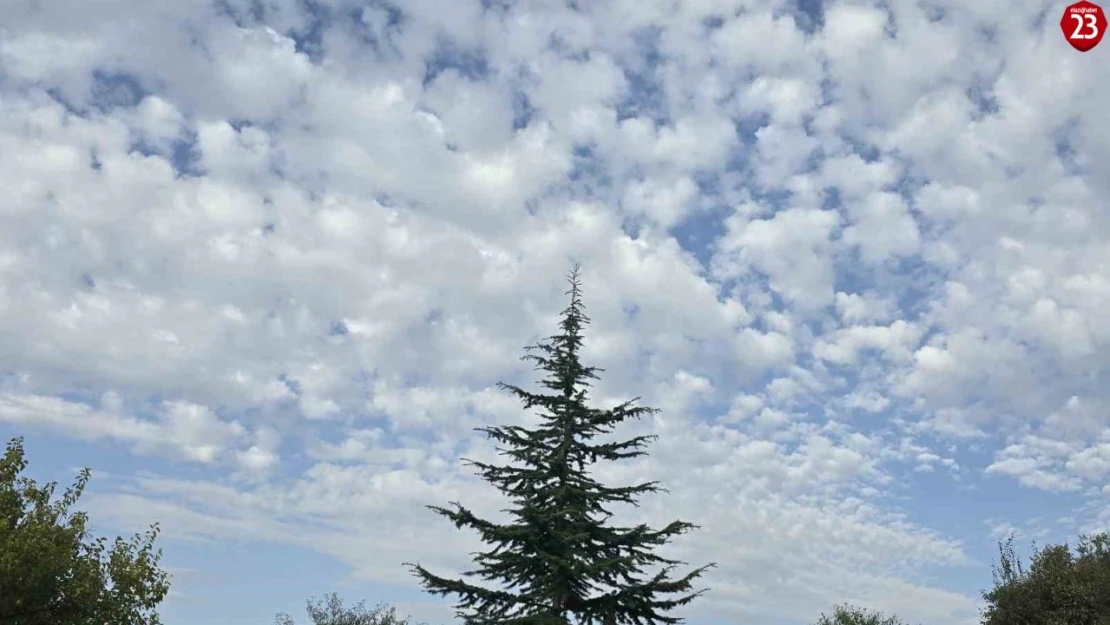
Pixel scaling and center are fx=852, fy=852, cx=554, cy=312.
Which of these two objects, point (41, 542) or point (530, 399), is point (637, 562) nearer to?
point (530, 399)

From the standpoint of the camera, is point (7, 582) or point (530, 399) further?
point (530, 399)

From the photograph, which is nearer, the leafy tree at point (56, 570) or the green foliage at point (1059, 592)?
the leafy tree at point (56, 570)

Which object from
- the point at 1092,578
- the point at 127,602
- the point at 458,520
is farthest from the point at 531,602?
the point at 1092,578

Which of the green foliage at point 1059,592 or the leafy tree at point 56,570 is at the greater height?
the green foliage at point 1059,592

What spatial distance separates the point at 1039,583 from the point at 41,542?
55.4 meters

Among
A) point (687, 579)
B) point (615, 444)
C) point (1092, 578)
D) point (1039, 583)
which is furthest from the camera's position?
point (1039, 583)

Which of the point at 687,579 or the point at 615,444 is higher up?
the point at 615,444

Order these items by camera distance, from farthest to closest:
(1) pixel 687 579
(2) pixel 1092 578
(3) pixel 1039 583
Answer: (3) pixel 1039 583, (2) pixel 1092 578, (1) pixel 687 579

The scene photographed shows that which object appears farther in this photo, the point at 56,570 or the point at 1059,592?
the point at 1059,592

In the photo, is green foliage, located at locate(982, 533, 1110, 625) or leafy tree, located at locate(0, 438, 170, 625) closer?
leafy tree, located at locate(0, 438, 170, 625)

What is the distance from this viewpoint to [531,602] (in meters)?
27.8

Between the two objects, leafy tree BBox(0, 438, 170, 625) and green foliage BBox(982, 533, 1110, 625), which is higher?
green foliage BBox(982, 533, 1110, 625)

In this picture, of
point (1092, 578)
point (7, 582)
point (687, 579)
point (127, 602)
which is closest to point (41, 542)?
point (7, 582)

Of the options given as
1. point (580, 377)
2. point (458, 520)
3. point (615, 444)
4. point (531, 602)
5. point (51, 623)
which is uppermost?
point (580, 377)
